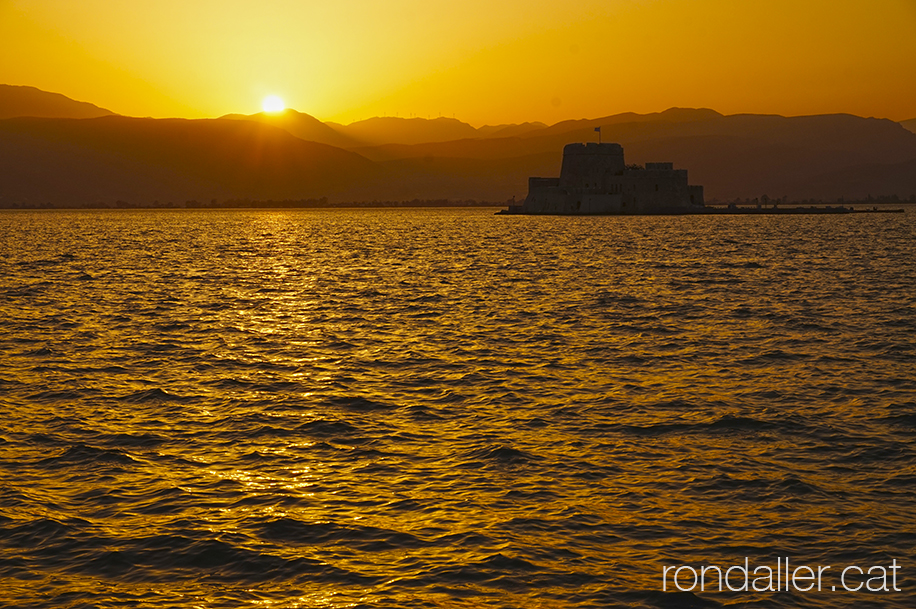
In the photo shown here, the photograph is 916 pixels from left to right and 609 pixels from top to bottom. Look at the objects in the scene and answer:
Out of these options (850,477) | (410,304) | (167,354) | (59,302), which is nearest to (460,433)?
(850,477)

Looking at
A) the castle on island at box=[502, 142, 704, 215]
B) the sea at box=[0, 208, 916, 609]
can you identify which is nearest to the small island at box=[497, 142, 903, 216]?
the castle on island at box=[502, 142, 704, 215]

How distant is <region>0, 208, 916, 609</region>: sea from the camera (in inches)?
378

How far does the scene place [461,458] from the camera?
45.2 ft

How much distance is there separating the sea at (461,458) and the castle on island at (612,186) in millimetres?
112250

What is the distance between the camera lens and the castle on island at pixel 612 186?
468 feet

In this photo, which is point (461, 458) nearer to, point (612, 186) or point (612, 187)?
point (612, 186)

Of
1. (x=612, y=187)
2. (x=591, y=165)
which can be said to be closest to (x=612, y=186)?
(x=612, y=187)

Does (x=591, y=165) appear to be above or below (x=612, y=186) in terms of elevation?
above

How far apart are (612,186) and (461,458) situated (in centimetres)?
13621

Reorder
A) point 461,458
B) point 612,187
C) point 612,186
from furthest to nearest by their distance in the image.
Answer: point 612,187
point 612,186
point 461,458

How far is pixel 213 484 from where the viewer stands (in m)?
12.6

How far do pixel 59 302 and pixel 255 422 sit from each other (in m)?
23.9

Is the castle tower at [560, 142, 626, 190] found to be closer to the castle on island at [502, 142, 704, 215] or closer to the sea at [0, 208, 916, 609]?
the castle on island at [502, 142, 704, 215]

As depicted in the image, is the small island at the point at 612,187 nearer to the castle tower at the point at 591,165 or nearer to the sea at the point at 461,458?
the castle tower at the point at 591,165
